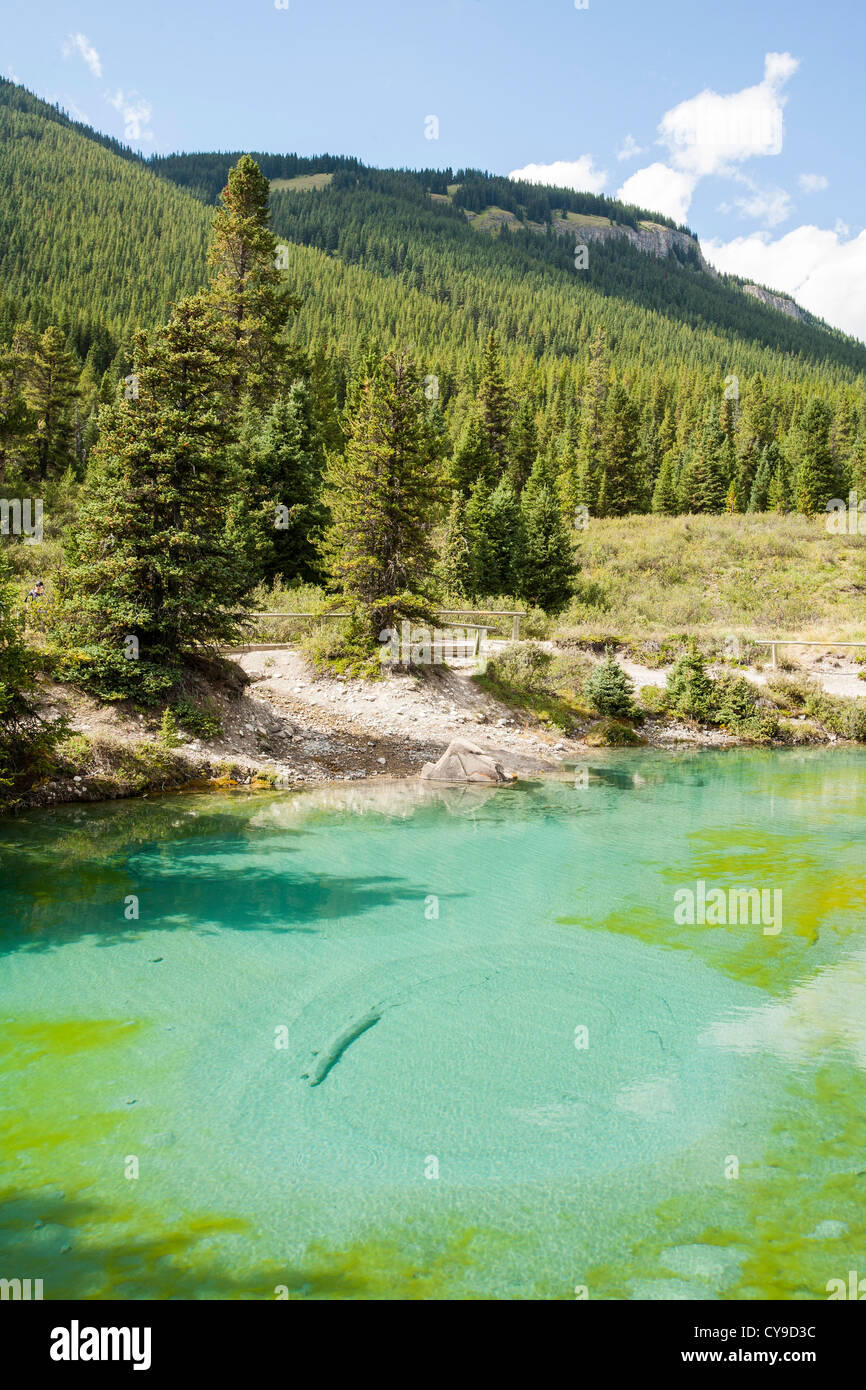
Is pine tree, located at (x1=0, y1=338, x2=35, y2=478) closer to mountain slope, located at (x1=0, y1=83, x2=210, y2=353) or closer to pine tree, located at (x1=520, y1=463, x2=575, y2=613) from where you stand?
pine tree, located at (x1=520, y1=463, x2=575, y2=613)

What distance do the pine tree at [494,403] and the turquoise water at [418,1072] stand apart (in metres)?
54.2

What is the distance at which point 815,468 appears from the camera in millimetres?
73875

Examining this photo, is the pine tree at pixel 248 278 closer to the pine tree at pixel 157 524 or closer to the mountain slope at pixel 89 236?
the pine tree at pixel 157 524

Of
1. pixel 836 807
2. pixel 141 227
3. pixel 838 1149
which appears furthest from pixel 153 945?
pixel 141 227

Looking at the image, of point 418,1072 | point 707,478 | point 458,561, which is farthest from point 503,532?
point 418,1072

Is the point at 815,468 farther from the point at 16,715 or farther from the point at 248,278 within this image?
the point at 16,715

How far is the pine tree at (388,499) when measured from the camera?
72.7ft

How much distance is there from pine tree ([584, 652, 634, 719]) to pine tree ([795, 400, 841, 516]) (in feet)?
180

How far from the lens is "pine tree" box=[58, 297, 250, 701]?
16.5 metres

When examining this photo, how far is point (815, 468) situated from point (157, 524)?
2872 inches
